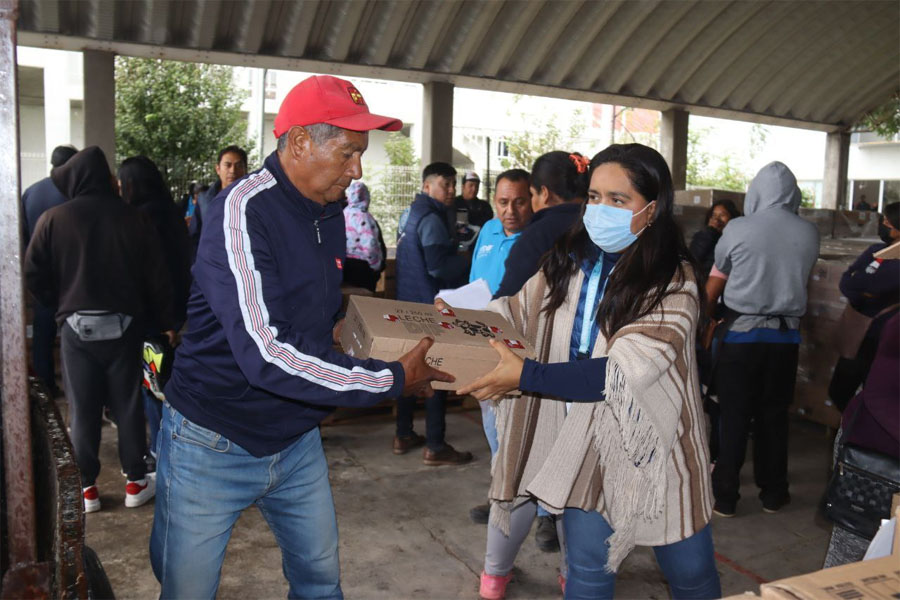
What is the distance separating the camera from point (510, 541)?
314 cm

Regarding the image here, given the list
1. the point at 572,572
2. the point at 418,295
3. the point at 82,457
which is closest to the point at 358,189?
the point at 418,295

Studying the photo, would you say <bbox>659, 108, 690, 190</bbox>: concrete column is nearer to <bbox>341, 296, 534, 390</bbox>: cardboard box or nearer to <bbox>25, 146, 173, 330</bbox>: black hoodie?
<bbox>25, 146, 173, 330</bbox>: black hoodie

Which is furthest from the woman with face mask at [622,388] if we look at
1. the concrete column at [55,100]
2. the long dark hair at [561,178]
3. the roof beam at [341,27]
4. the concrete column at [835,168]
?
the concrete column at [55,100]

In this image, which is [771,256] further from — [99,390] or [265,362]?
[99,390]

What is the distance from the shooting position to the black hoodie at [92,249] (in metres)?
3.78

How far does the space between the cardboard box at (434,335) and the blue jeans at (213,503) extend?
1.28ft

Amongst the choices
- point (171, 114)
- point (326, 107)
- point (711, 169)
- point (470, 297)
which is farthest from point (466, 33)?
point (711, 169)

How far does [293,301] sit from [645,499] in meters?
1.06

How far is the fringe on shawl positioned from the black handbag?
1.94ft

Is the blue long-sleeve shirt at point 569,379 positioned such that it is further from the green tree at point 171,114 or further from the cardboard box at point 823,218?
the green tree at point 171,114

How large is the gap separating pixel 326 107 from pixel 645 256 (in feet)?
3.09

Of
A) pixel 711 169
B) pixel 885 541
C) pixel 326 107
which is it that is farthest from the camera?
pixel 711 169

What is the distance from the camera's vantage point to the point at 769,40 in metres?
9.24

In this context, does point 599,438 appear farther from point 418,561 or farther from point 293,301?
point 418,561
